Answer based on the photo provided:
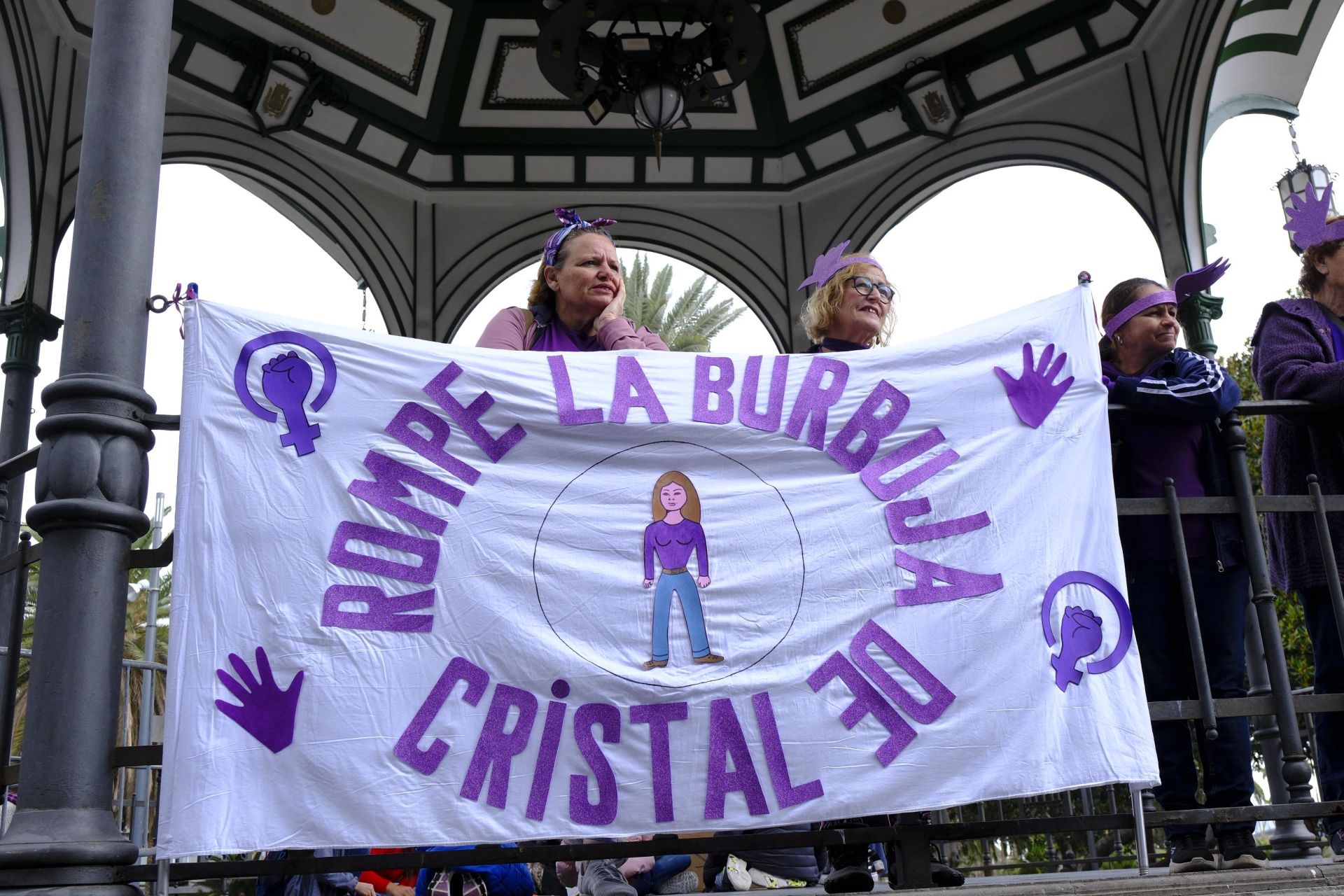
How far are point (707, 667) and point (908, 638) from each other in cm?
56

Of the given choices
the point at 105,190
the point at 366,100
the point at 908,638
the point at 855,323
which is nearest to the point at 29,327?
the point at 366,100

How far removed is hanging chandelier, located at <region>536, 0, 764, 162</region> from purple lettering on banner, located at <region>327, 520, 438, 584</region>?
14.0 feet

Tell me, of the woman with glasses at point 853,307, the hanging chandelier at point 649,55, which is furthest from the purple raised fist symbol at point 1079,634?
the hanging chandelier at point 649,55

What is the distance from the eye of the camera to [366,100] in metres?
10.9

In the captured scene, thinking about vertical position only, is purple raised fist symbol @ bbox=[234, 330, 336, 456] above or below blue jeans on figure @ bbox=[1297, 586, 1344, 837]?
above

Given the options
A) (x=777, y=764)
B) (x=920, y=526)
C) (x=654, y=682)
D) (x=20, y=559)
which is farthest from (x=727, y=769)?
(x=20, y=559)

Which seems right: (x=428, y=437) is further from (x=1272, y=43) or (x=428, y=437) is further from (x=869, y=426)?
(x=1272, y=43)

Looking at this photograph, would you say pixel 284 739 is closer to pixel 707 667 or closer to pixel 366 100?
pixel 707 667

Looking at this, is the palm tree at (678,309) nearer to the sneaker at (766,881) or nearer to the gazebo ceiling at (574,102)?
the gazebo ceiling at (574,102)

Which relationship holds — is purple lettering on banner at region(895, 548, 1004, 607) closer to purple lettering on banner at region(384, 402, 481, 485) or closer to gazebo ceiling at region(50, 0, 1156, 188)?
purple lettering on banner at region(384, 402, 481, 485)

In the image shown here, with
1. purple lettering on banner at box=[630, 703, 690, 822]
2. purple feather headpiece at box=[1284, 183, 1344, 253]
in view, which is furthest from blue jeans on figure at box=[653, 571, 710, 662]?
purple feather headpiece at box=[1284, 183, 1344, 253]

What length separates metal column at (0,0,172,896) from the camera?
299 centimetres

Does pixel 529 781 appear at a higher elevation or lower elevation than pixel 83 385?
lower

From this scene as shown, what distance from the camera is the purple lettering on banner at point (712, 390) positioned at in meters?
3.55
